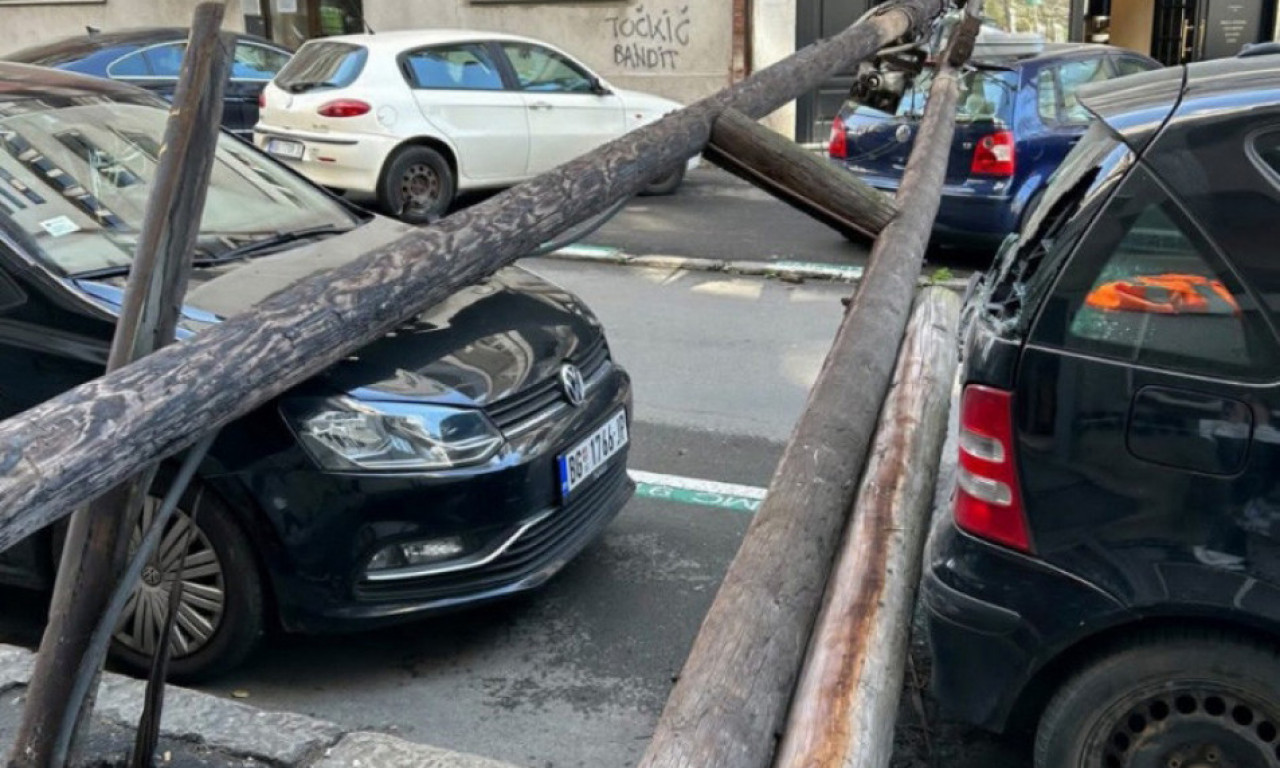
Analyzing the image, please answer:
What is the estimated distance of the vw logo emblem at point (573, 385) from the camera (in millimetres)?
4035

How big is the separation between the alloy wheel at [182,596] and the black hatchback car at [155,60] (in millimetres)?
9240

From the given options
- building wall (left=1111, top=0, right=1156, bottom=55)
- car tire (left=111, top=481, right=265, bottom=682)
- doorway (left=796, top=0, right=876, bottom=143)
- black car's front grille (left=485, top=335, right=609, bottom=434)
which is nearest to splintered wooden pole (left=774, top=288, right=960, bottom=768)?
black car's front grille (left=485, top=335, right=609, bottom=434)

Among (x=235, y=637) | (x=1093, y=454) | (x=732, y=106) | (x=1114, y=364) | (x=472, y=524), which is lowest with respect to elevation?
(x=235, y=637)

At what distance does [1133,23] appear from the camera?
1681 cm

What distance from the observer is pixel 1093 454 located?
2744 mm

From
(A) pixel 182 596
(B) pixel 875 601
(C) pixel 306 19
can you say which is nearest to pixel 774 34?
(C) pixel 306 19

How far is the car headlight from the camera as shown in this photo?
3521mm

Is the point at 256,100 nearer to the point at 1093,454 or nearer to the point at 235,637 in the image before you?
the point at 235,637

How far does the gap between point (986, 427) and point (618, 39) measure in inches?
536

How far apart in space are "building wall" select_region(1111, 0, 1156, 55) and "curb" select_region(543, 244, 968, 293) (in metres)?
9.47

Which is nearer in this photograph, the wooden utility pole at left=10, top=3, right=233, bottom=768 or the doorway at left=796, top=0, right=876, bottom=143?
the wooden utility pole at left=10, top=3, right=233, bottom=768

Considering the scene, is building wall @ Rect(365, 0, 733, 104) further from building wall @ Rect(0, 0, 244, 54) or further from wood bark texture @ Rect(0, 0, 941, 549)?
wood bark texture @ Rect(0, 0, 941, 549)

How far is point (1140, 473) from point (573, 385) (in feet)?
6.27

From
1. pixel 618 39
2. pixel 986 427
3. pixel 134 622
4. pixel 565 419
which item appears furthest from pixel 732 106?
pixel 618 39
